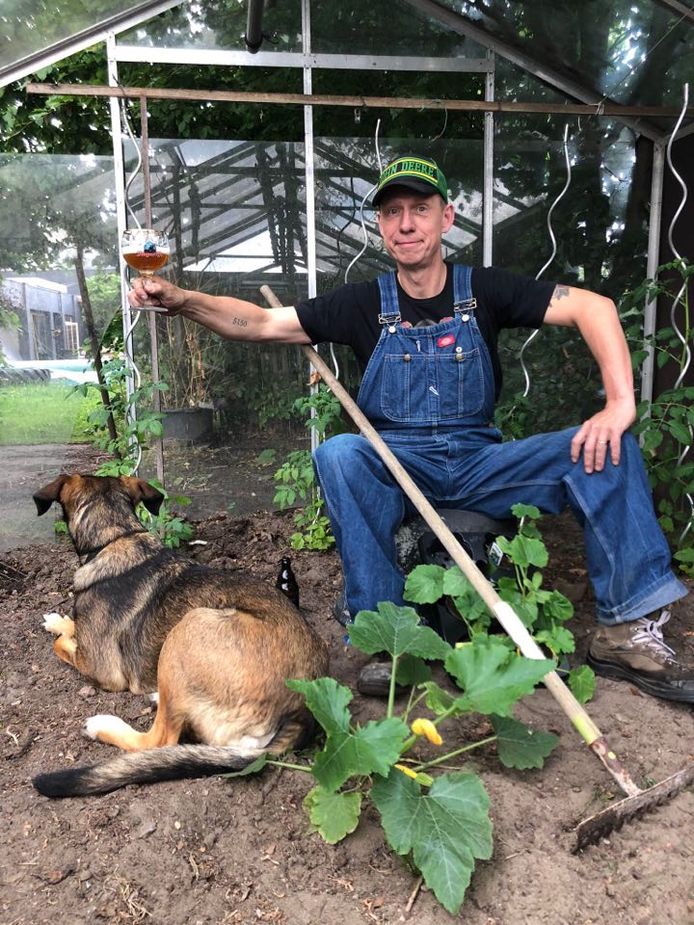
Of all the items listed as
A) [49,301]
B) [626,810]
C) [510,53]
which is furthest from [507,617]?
[510,53]

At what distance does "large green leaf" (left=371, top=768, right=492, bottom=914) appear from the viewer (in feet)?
5.60

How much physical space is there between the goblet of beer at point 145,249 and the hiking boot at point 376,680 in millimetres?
1997

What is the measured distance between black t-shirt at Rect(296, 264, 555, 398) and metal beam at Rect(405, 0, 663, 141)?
2393mm

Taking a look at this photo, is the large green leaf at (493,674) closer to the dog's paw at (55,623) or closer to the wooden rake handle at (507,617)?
the wooden rake handle at (507,617)

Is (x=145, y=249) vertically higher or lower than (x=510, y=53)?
lower

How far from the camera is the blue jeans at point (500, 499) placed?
9.42 ft

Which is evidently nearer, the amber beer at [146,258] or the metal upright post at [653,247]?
the amber beer at [146,258]

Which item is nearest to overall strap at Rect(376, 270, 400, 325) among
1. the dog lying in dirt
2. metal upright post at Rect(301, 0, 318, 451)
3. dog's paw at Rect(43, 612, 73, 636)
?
the dog lying in dirt

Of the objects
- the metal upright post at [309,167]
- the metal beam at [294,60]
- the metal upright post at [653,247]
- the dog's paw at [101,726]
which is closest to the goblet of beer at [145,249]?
the dog's paw at [101,726]

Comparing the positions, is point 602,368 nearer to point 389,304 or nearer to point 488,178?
point 389,304

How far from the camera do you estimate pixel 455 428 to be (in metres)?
3.43

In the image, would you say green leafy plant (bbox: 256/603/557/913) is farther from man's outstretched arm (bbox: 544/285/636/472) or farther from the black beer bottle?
the black beer bottle

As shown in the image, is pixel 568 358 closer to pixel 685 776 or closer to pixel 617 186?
pixel 617 186

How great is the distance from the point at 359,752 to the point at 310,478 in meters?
3.21
